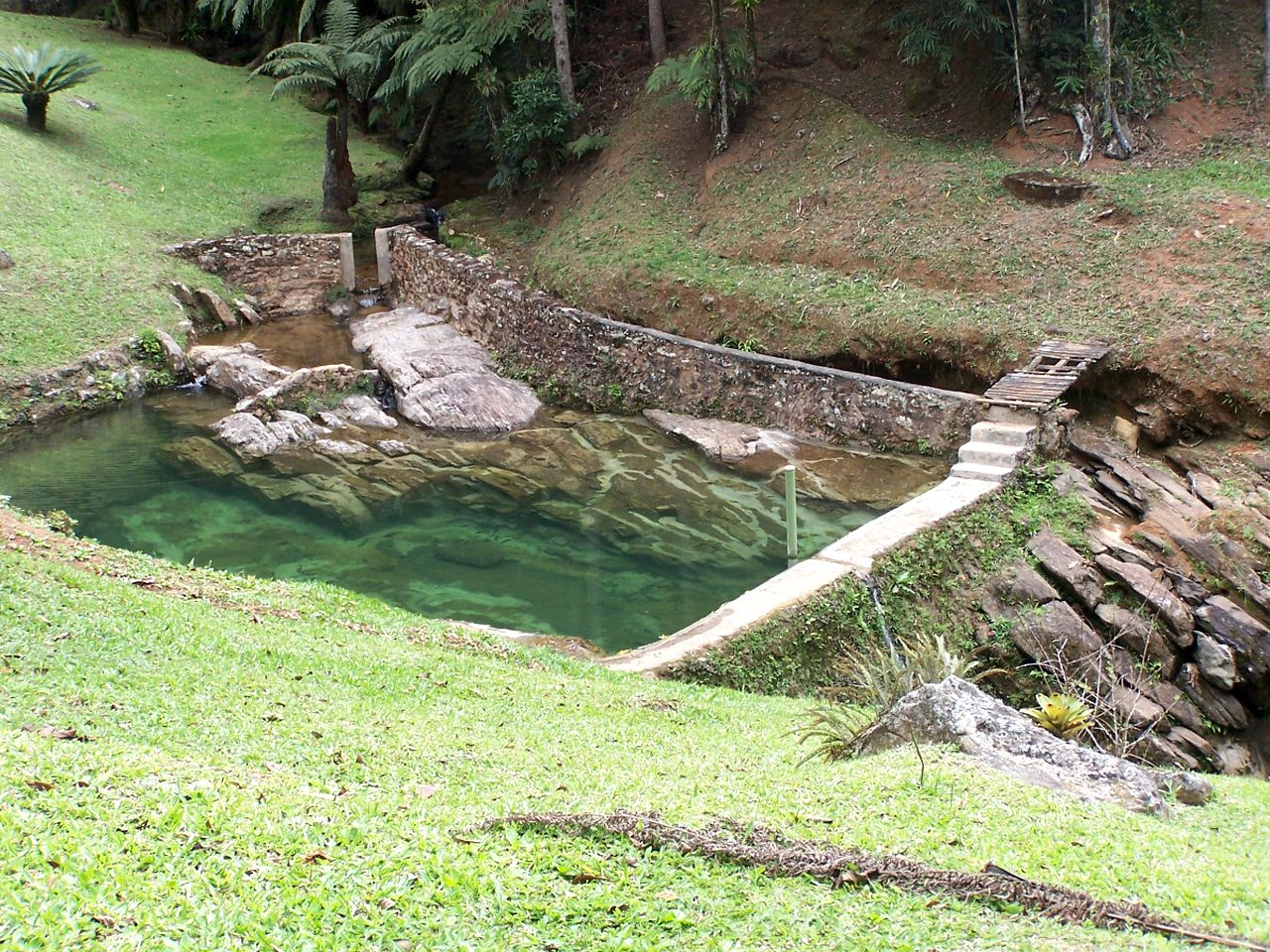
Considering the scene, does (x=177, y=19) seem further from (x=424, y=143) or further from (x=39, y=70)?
(x=424, y=143)

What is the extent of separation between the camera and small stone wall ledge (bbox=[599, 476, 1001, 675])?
944 centimetres

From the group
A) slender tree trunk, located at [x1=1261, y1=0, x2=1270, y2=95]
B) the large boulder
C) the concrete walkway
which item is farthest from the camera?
slender tree trunk, located at [x1=1261, y1=0, x2=1270, y2=95]

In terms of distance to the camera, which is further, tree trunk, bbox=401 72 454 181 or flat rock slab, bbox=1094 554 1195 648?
tree trunk, bbox=401 72 454 181

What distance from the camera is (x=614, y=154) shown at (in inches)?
871

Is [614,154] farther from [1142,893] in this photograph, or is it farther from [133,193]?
[1142,893]


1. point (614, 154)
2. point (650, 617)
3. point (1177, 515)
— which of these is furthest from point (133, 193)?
point (1177, 515)

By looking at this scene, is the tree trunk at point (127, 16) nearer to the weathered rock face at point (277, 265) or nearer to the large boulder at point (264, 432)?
the weathered rock face at point (277, 265)

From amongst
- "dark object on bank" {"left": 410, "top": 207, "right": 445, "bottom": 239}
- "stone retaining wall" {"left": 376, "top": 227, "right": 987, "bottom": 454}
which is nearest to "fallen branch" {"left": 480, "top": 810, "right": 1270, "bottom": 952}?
"stone retaining wall" {"left": 376, "top": 227, "right": 987, "bottom": 454}

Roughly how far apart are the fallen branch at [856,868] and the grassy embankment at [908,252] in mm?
10653

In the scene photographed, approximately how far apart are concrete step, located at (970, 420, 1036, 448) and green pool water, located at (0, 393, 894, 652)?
1.59 m

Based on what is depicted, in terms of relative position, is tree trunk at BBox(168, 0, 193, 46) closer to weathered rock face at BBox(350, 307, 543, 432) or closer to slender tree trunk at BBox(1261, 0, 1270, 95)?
weathered rock face at BBox(350, 307, 543, 432)

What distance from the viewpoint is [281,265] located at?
22.2 metres

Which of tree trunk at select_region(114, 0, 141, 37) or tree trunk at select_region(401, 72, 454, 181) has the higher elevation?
tree trunk at select_region(114, 0, 141, 37)

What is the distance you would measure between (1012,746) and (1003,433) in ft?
24.0
